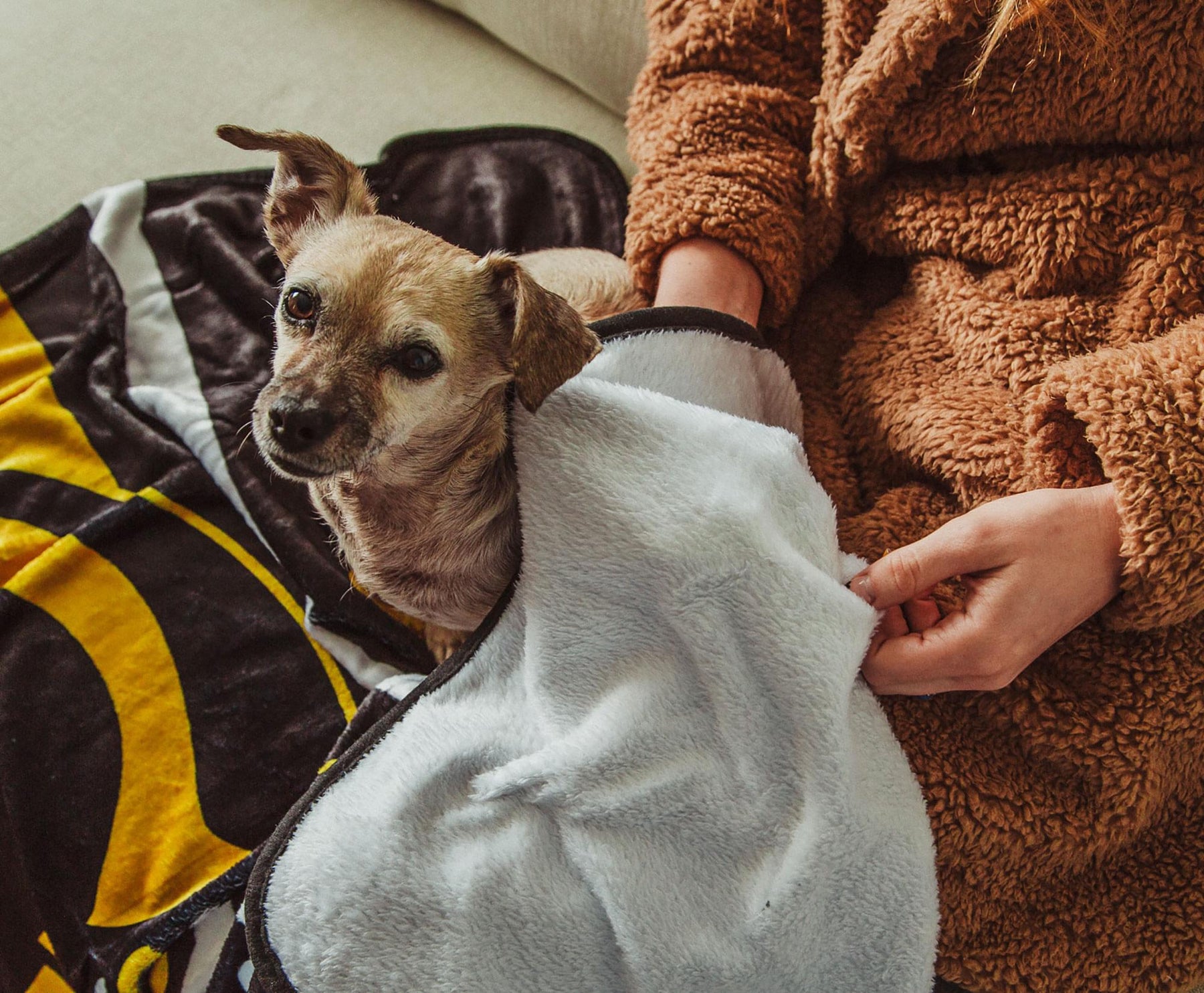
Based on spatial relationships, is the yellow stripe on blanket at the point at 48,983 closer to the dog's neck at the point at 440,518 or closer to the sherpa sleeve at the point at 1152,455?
the dog's neck at the point at 440,518

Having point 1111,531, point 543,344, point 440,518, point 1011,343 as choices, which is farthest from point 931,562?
point 440,518

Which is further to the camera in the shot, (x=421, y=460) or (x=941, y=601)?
(x=421, y=460)

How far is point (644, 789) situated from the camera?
3.30ft

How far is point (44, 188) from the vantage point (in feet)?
5.82

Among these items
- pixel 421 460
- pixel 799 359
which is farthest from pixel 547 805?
pixel 799 359

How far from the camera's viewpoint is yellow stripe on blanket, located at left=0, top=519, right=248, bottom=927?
50.4 inches

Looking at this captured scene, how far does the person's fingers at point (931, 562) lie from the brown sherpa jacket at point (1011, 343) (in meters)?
0.11

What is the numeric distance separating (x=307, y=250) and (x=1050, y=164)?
1.06m

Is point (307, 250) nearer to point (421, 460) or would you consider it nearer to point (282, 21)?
point (421, 460)

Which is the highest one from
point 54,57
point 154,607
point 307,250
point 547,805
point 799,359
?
point 54,57

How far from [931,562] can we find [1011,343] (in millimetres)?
365

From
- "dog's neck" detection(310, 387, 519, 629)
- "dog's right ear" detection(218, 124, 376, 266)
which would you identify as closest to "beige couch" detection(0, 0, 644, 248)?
"dog's right ear" detection(218, 124, 376, 266)

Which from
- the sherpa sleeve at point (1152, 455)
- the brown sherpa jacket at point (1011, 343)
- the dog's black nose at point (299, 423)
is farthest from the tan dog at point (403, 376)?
the sherpa sleeve at point (1152, 455)

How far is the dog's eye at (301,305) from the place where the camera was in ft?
3.69
